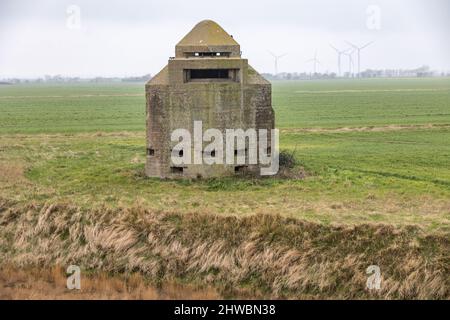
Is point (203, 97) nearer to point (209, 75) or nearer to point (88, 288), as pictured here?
point (209, 75)

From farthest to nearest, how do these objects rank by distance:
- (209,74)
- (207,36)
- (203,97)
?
(207,36), (209,74), (203,97)

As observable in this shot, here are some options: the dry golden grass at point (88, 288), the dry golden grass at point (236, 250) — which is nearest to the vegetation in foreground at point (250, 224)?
the dry golden grass at point (236, 250)

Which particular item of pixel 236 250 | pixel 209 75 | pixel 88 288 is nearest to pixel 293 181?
pixel 209 75

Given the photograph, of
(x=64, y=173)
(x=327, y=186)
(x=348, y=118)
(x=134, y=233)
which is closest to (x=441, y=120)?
(x=348, y=118)

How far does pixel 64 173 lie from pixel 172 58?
7.67m

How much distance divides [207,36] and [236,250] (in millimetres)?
11326

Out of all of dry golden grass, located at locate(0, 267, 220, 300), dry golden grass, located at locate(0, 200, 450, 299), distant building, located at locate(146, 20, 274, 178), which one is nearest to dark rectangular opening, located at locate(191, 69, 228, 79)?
distant building, located at locate(146, 20, 274, 178)

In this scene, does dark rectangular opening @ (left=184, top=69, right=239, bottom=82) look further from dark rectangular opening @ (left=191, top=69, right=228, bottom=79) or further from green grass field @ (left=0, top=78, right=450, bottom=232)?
green grass field @ (left=0, top=78, right=450, bottom=232)

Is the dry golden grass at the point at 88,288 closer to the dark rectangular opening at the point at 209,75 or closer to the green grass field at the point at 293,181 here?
the green grass field at the point at 293,181

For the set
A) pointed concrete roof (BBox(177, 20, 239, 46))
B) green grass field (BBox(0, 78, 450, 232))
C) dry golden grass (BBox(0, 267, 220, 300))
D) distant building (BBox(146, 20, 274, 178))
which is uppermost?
pointed concrete roof (BBox(177, 20, 239, 46))

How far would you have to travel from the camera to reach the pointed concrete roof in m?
28.4

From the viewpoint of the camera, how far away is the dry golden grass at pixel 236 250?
1923 centimetres

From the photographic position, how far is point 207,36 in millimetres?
28578
